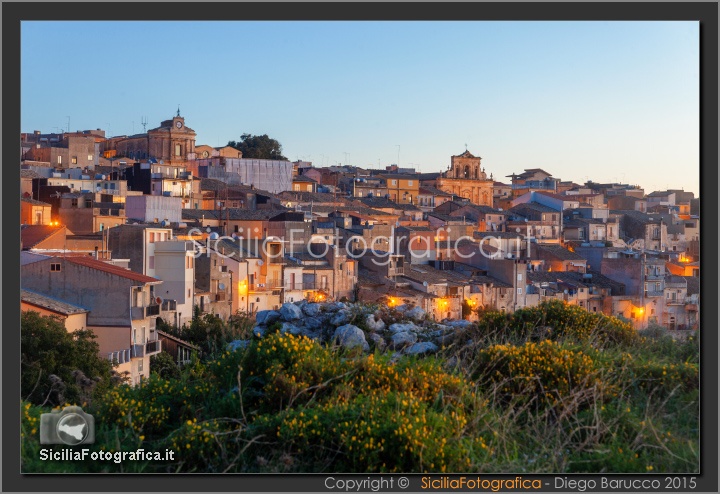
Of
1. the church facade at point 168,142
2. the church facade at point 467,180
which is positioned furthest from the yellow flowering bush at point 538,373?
the church facade at point 467,180

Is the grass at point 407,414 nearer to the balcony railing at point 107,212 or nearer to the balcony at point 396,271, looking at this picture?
the balcony railing at point 107,212

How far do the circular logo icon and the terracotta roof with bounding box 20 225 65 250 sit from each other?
836 inches

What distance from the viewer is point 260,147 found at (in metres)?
64.8

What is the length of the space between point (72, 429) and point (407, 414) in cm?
167

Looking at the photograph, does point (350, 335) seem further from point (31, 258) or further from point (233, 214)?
point (233, 214)

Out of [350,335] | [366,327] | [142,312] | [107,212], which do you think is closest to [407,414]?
[350,335]

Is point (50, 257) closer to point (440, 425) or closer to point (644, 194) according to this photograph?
point (440, 425)

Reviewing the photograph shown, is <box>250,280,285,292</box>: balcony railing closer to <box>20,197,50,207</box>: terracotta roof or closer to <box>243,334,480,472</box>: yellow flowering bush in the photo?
<box>20,197,50,207</box>: terracotta roof

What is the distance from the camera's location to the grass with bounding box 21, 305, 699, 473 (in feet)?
18.9

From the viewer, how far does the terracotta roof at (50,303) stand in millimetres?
20047

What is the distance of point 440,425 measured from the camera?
5895 millimetres

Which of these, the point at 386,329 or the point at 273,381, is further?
the point at 386,329

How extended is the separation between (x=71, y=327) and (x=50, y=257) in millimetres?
1956

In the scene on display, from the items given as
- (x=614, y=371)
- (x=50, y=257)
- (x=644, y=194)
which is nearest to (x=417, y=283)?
(x=50, y=257)
